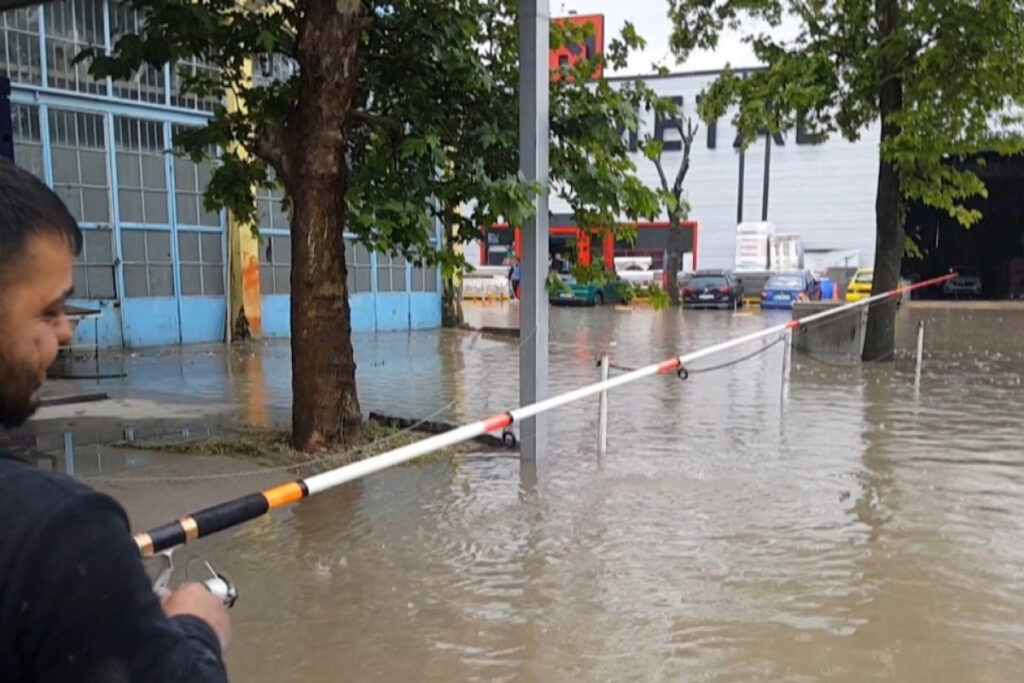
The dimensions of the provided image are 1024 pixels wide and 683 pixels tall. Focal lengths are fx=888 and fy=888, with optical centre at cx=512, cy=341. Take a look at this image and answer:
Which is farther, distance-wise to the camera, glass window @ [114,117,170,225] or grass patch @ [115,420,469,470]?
glass window @ [114,117,170,225]

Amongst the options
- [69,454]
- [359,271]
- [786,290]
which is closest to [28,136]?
[359,271]

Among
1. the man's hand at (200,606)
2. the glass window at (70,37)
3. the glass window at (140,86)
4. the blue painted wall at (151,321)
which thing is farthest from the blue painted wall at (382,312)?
the man's hand at (200,606)

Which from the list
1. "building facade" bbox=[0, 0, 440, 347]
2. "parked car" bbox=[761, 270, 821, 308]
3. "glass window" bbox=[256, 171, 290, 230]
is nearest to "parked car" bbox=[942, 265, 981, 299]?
"parked car" bbox=[761, 270, 821, 308]

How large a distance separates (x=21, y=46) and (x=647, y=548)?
14134mm

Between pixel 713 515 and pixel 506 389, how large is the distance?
6.19 m

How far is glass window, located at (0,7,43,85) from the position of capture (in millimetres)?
14375

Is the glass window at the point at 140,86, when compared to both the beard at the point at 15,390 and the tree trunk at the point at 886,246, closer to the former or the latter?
the tree trunk at the point at 886,246

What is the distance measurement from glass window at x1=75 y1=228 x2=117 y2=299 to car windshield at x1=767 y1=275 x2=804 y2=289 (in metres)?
23.9

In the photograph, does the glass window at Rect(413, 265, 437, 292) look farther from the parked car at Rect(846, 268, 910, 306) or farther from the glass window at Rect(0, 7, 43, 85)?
the parked car at Rect(846, 268, 910, 306)

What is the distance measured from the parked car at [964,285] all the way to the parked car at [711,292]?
12.2m

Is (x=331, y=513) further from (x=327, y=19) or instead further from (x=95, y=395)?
(x=95, y=395)

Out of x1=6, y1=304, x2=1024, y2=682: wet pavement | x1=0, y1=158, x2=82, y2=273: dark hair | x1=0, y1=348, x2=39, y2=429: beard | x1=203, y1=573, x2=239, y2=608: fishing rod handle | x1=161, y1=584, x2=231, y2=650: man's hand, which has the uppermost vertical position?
x1=0, y1=158, x2=82, y2=273: dark hair

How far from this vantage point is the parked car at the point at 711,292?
108 feet

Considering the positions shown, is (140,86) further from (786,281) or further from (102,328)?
(786,281)
